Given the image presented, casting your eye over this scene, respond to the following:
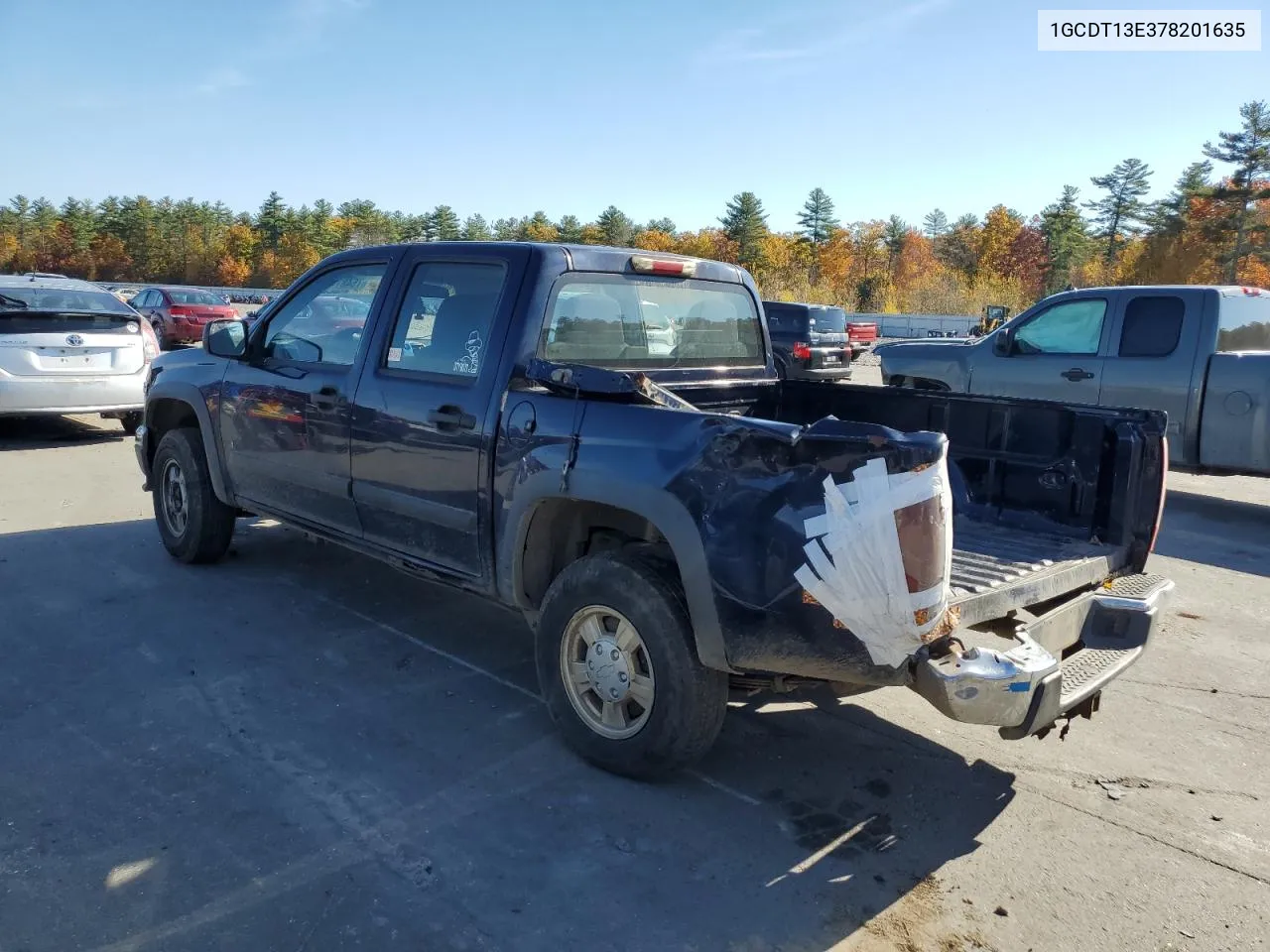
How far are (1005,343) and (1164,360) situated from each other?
1.53 meters

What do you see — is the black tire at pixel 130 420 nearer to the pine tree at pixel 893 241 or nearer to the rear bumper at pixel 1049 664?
the rear bumper at pixel 1049 664

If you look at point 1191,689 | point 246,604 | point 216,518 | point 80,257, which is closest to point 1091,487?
point 1191,689

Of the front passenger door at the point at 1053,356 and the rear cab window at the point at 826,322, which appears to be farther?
the rear cab window at the point at 826,322

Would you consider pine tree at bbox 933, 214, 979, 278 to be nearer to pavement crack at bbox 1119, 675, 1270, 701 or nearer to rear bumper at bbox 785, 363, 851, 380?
rear bumper at bbox 785, 363, 851, 380

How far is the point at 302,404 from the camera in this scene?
491 cm

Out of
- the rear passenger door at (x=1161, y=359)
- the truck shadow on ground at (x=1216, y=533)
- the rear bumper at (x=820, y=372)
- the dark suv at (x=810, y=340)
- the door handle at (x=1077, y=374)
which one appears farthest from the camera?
the dark suv at (x=810, y=340)

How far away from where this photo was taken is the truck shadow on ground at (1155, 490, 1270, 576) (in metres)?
7.10

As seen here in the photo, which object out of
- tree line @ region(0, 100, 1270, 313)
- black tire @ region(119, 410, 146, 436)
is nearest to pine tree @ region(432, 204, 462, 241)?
tree line @ region(0, 100, 1270, 313)

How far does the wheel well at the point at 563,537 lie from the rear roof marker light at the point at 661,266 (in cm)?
123

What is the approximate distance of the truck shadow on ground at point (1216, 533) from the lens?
7.10 meters

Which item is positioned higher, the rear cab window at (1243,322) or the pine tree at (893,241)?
the pine tree at (893,241)

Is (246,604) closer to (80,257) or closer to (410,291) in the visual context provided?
(410,291)

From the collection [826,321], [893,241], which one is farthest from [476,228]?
[826,321]

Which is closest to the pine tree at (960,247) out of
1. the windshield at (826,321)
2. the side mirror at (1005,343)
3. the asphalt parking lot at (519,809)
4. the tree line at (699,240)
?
the tree line at (699,240)
